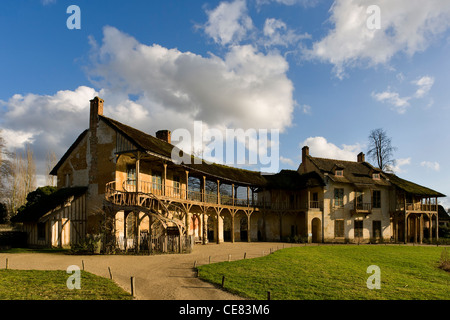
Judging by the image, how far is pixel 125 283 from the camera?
34.7 ft

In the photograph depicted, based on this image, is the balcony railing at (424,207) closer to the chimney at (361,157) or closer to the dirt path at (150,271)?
the chimney at (361,157)

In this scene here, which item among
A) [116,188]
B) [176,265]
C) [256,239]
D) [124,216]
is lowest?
[256,239]

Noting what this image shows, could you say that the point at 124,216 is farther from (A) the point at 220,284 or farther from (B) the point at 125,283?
(A) the point at 220,284

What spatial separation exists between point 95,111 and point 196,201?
32.2 feet

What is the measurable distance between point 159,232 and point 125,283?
39.2ft

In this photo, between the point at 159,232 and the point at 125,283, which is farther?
the point at 159,232

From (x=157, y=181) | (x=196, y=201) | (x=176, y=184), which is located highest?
(x=157, y=181)

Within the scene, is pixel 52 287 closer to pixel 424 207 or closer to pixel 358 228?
pixel 358 228

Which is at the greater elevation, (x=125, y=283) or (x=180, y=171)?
(x=180, y=171)

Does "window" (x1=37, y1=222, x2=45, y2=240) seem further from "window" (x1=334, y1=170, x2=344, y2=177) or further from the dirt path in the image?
"window" (x1=334, y1=170, x2=344, y2=177)

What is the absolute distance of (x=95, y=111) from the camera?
23297 mm

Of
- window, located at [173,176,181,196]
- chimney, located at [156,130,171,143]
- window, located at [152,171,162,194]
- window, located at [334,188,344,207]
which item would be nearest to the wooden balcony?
→ window, located at [334,188,344,207]

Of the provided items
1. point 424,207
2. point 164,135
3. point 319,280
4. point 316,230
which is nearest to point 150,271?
point 319,280
